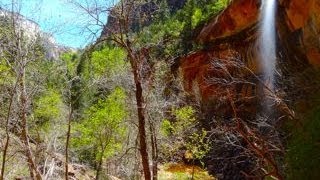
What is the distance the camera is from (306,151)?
30.5ft

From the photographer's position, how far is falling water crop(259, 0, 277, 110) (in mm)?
27516

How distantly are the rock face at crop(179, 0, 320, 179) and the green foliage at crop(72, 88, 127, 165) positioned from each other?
20.9ft

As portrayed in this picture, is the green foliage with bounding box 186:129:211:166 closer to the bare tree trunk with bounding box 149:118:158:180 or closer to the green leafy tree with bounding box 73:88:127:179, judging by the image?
the bare tree trunk with bounding box 149:118:158:180

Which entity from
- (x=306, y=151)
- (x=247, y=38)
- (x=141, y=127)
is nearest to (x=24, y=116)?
(x=141, y=127)

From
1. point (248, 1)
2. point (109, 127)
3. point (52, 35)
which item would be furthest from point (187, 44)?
point (52, 35)

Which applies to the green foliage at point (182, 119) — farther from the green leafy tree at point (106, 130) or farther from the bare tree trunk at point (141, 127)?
the bare tree trunk at point (141, 127)

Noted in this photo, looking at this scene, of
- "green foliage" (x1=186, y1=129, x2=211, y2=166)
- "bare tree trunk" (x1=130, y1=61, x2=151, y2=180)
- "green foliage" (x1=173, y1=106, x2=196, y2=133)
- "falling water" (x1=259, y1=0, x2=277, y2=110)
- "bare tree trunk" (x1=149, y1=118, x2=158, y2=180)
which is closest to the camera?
"bare tree trunk" (x1=130, y1=61, x2=151, y2=180)

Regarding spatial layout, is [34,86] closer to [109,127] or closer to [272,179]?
[272,179]

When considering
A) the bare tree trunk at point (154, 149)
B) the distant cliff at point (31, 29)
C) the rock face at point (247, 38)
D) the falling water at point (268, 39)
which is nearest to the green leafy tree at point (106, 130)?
the bare tree trunk at point (154, 149)

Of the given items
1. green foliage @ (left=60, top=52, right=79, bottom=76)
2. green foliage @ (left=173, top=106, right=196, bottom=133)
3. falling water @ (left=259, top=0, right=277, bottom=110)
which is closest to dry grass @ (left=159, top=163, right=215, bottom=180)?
green foliage @ (left=173, top=106, right=196, bottom=133)

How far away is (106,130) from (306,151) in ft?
61.1

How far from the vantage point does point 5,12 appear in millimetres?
13578

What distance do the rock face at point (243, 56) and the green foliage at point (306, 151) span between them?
1975 millimetres

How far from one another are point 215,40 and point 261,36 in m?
7.72
